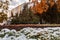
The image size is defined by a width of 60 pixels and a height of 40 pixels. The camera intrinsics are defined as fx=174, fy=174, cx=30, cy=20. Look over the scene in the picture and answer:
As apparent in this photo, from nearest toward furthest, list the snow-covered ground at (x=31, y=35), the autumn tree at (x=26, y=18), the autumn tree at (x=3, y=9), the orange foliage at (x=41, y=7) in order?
the snow-covered ground at (x=31, y=35)
the autumn tree at (x=26, y=18)
the autumn tree at (x=3, y=9)
the orange foliage at (x=41, y=7)

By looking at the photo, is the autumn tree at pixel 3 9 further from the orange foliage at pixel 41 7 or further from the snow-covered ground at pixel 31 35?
the snow-covered ground at pixel 31 35

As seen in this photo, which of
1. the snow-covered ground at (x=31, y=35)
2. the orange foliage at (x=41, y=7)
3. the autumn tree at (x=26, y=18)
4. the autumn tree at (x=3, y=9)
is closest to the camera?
the snow-covered ground at (x=31, y=35)

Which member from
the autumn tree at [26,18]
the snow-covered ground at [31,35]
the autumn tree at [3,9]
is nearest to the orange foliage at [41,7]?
the autumn tree at [26,18]

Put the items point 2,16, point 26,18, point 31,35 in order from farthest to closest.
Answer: point 2,16 < point 26,18 < point 31,35

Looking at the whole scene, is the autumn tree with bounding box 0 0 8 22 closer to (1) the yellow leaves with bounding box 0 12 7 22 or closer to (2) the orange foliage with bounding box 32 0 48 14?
(1) the yellow leaves with bounding box 0 12 7 22

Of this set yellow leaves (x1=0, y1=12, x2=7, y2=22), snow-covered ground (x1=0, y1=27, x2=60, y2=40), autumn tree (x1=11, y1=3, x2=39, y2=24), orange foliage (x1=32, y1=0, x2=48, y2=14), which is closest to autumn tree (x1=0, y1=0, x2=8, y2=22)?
yellow leaves (x1=0, y1=12, x2=7, y2=22)

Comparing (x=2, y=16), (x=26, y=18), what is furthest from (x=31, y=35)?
(x=2, y=16)

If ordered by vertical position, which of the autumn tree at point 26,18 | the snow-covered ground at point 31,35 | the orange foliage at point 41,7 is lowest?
the snow-covered ground at point 31,35

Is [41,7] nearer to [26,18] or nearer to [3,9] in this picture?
[26,18]

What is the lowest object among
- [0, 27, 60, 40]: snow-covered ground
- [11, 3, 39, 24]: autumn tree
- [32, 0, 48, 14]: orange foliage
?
[0, 27, 60, 40]: snow-covered ground

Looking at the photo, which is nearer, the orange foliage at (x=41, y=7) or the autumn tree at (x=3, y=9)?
the autumn tree at (x=3, y=9)

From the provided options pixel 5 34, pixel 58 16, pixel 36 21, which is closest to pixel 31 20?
pixel 36 21

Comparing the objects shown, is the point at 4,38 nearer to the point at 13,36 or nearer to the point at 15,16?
the point at 13,36

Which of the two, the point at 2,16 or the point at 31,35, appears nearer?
the point at 31,35
